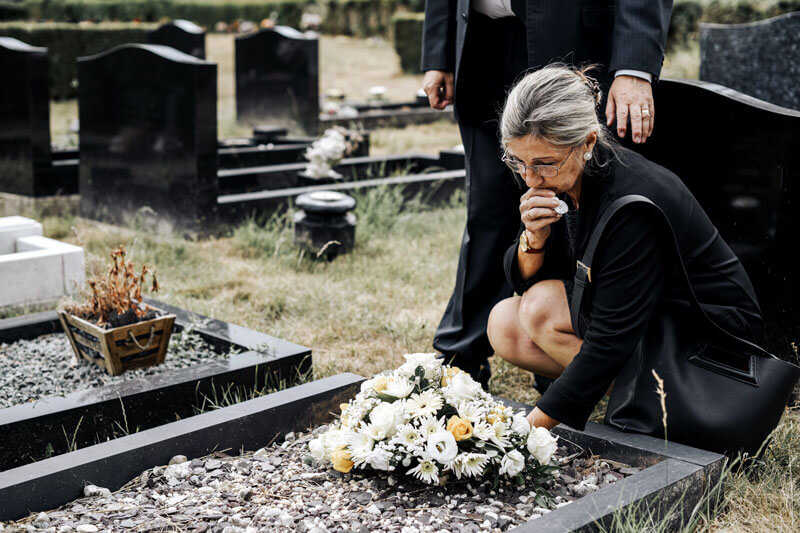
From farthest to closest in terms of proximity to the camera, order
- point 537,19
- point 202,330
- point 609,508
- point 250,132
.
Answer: point 250,132 < point 202,330 < point 537,19 < point 609,508

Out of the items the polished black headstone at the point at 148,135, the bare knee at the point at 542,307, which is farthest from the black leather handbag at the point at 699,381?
the polished black headstone at the point at 148,135

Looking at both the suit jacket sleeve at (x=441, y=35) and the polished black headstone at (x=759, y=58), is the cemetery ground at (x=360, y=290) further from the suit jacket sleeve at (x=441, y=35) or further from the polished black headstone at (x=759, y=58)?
the polished black headstone at (x=759, y=58)

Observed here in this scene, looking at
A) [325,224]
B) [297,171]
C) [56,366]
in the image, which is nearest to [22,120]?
[297,171]

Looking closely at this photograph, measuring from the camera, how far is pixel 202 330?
3.56m

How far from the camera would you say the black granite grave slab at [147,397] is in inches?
105

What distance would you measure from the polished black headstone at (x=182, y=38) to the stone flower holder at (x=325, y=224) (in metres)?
5.02

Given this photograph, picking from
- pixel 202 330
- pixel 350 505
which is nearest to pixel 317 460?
pixel 350 505

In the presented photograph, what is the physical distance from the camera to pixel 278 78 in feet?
33.2

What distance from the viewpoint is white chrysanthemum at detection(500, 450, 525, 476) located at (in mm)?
2172

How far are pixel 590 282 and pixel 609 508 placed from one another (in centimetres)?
60

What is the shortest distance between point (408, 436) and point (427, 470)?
0.30ft

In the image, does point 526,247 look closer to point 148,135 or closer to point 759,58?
point 148,135

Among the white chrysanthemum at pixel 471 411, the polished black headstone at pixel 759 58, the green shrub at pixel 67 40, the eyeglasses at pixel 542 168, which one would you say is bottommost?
the white chrysanthemum at pixel 471 411

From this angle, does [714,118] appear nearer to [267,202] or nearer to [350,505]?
[350,505]
